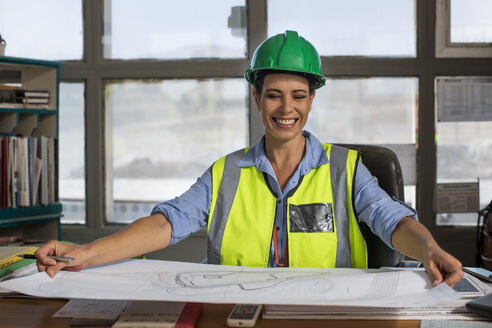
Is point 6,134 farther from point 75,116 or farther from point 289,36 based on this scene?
point 289,36

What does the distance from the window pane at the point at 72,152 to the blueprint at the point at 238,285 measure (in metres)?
2.14

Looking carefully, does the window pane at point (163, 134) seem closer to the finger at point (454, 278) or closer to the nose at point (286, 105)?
the nose at point (286, 105)

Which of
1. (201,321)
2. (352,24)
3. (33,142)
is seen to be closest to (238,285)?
(201,321)

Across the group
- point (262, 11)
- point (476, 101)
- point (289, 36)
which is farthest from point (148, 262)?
point (476, 101)

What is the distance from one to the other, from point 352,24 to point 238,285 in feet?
7.72

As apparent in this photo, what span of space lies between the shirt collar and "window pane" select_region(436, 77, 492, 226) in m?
1.53

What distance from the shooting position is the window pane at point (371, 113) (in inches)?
118

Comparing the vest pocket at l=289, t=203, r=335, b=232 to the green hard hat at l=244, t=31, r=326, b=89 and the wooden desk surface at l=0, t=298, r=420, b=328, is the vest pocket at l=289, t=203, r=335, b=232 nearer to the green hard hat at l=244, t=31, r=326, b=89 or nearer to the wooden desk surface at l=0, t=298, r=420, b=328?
the green hard hat at l=244, t=31, r=326, b=89

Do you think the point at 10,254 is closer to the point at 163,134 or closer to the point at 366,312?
the point at 366,312

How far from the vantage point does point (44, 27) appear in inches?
124

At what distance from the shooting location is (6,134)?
2.68 meters

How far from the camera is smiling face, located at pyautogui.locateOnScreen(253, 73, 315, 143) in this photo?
65.2 inches

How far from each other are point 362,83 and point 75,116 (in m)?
1.77

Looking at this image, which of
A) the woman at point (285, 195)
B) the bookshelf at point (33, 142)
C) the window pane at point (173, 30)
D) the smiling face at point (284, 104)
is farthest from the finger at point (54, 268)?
the window pane at point (173, 30)
